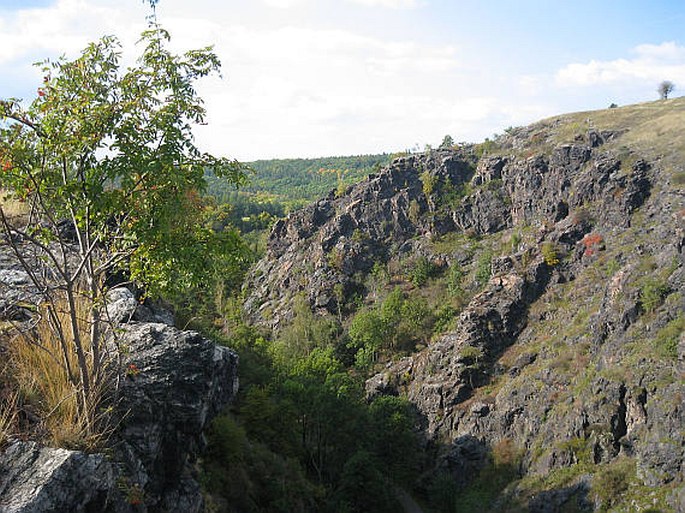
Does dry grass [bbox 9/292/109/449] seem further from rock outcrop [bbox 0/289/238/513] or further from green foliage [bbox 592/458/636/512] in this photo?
green foliage [bbox 592/458/636/512]

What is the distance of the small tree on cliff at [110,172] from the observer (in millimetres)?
6184

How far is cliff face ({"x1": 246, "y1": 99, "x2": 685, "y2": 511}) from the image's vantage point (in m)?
34.0

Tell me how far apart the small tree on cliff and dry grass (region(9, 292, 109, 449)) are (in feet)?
0.38

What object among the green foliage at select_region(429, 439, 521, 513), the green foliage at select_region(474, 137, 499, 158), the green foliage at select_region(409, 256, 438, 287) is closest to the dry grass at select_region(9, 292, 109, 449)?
the green foliage at select_region(429, 439, 521, 513)

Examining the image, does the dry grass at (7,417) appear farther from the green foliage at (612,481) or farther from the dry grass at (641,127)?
the dry grass at (641,127)

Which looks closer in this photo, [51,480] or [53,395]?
[51,480]

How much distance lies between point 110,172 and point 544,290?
53954 mm

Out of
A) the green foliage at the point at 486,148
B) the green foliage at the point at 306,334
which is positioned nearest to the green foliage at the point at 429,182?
the green foliage at the point at 486,148

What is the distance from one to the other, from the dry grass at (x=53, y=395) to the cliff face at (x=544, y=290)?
104ft

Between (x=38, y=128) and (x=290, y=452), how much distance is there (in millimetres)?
28569

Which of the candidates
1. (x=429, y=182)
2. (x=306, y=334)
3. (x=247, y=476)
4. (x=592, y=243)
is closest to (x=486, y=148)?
(x=429, y=182)

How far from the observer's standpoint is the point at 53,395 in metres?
6.39

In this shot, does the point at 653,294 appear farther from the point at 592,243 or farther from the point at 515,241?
the point at 515,241

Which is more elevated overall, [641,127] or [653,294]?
[641,127]
